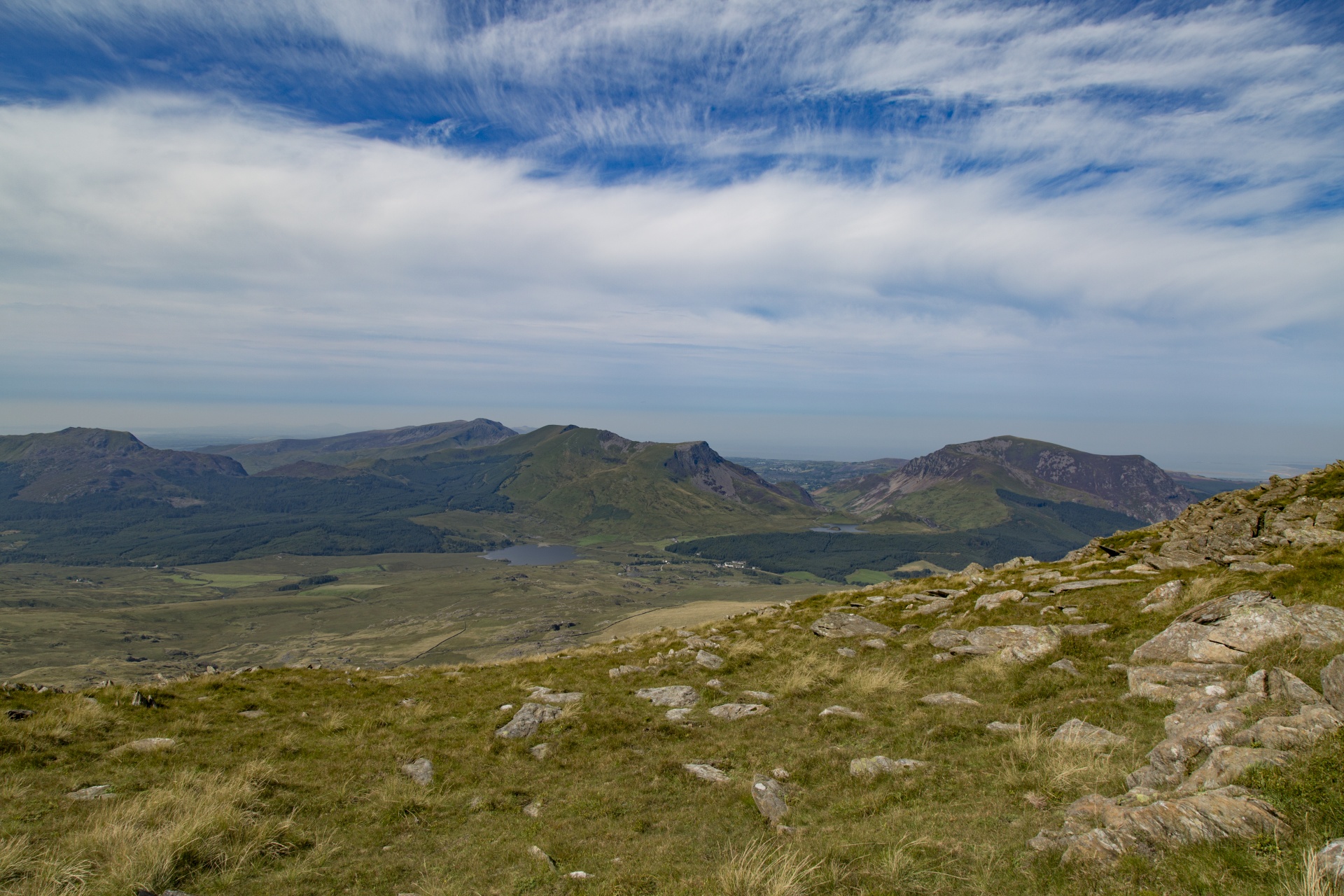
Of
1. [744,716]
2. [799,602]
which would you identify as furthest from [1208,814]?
[799,602]

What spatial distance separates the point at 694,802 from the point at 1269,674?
13.9m

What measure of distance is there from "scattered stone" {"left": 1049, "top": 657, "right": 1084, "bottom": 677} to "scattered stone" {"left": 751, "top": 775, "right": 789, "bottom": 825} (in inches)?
460

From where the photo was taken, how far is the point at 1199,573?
29484 mm

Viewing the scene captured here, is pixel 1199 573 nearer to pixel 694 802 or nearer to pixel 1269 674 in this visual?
pixel 1269 674

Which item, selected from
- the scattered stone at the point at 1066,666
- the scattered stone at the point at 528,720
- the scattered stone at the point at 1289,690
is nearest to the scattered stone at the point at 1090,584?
the scattered stone at the point at 1066,666

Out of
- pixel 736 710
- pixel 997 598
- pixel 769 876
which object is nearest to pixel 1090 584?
pixel 997 598

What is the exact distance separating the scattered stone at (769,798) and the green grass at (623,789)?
1.05ft

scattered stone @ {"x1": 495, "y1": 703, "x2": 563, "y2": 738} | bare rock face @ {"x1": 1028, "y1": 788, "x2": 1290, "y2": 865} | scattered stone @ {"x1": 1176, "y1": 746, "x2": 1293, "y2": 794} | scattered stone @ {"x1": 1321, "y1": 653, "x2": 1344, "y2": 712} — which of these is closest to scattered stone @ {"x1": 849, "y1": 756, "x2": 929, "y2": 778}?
bare rock face @ {"x1": 1028, "y1": 788, "x2": 1290, "y2": 865}

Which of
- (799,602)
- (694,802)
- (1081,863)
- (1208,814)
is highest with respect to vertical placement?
(1208,814)

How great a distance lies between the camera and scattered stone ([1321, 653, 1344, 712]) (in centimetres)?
1127

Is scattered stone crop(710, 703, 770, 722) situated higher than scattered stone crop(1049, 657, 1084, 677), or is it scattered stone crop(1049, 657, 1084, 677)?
scattered stone crop(1049, 657, 1084, 677)

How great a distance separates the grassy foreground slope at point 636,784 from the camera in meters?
9.53

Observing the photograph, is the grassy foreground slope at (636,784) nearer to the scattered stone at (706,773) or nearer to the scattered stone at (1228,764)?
the scattered stone at (706,773)

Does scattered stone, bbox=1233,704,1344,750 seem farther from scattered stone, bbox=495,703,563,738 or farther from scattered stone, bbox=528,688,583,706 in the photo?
scattered stone, bbox=528,688,583,706
